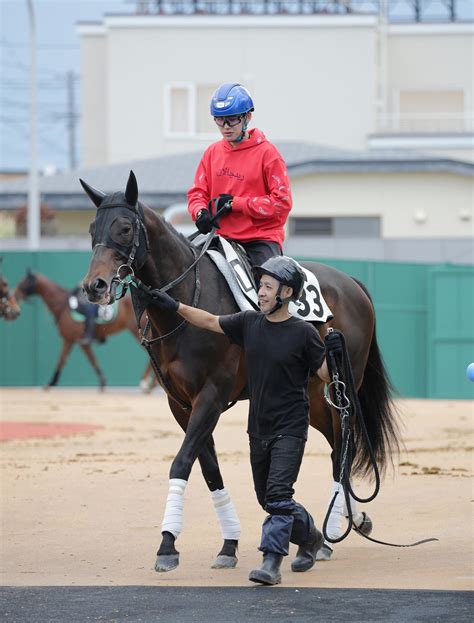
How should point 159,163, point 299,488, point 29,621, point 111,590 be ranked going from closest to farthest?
point 29,621
point 111,590
point 299,488
point 159,163

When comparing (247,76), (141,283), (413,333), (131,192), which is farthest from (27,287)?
(247,76)

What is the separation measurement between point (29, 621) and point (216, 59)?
3738cm

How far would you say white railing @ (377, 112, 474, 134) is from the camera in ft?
144

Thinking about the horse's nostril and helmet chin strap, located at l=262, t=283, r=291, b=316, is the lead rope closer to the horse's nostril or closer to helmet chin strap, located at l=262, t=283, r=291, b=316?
helmet chin strap, located at l=262, t=283, r=291, b=316

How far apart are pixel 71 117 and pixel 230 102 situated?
71637mm

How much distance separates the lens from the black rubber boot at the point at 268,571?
7.04m

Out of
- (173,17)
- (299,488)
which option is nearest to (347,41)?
(173,17)

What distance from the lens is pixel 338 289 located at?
9.02 meters

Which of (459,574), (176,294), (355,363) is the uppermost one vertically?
(176,294)

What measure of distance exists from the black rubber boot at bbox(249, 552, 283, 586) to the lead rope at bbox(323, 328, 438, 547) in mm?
460

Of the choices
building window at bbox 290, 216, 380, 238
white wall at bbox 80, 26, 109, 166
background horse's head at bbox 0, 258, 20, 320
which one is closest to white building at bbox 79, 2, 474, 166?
white wall at bbox 80, 26, 109, 166

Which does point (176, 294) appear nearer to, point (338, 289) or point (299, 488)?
point (338, 289)

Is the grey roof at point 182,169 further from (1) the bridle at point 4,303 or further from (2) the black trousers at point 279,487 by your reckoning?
(2) the black trousers at point 279,487

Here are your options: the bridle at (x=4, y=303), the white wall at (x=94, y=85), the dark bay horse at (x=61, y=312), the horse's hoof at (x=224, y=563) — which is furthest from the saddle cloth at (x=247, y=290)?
the white wall at (x=94, y=85)
